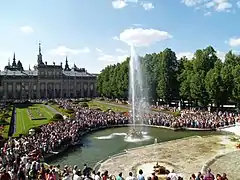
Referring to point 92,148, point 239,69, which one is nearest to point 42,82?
point 239,69

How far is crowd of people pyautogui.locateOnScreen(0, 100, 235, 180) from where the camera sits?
53.0ft

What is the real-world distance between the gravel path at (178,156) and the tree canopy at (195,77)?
901 inches

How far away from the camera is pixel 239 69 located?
5116 cm

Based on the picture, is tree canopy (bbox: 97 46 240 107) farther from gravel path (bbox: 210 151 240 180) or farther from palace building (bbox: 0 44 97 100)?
palace building (bbox: 0 44 97 100)

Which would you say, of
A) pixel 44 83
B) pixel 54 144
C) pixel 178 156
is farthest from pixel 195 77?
pixel 44 83

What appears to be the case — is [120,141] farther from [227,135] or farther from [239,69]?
[239,69]

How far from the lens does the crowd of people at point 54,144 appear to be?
16156mm

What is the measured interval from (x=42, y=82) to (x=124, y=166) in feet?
382

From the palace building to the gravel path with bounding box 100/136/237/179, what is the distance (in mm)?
107111

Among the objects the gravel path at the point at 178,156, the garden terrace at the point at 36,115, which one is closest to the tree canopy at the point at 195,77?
the gravel path at the point at 178,156

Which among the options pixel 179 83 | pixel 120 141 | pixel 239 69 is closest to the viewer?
pixel 120 141

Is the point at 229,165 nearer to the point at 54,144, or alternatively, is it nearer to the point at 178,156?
the point at 178,156

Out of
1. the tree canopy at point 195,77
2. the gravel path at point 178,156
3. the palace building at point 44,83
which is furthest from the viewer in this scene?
the palace building at point 44,83

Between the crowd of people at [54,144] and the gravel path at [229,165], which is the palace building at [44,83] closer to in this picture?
the crowd of people at [54,144]
